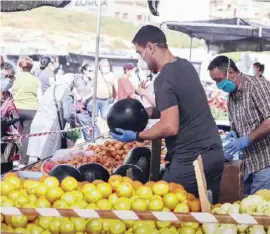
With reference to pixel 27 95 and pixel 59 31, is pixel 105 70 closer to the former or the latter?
pixel 59 31

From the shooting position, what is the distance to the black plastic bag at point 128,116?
441cm

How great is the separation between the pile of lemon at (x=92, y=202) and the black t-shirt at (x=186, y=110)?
475mm

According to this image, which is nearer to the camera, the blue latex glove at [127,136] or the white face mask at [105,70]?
the blue latex glove at [127,136]

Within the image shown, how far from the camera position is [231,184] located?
4.34 metres

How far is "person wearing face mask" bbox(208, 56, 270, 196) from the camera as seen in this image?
15.9 feet

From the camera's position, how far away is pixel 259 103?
4.86 meters

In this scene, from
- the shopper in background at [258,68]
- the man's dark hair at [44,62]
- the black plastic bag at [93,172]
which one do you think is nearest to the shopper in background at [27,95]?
the man's dark hair at [44,62]

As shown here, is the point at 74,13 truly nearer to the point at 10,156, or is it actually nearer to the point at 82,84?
the point at 82,84

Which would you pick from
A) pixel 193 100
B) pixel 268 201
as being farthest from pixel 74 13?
pixel 268 201

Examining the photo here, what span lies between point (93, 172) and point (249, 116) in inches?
51.2

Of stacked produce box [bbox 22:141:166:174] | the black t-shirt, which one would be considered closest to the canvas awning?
stacked produce box [bbox 22:141:166:174]

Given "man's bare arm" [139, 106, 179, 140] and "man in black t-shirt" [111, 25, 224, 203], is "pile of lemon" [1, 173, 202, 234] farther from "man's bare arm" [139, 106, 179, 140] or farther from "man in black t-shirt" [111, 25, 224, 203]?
"man in black t-shirt" [111, 25, 224, 203]

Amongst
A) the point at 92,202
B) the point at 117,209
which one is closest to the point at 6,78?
the point at 92,202

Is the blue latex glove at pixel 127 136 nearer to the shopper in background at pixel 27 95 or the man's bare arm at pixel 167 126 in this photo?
the man's bare arm at pixel 167 126
